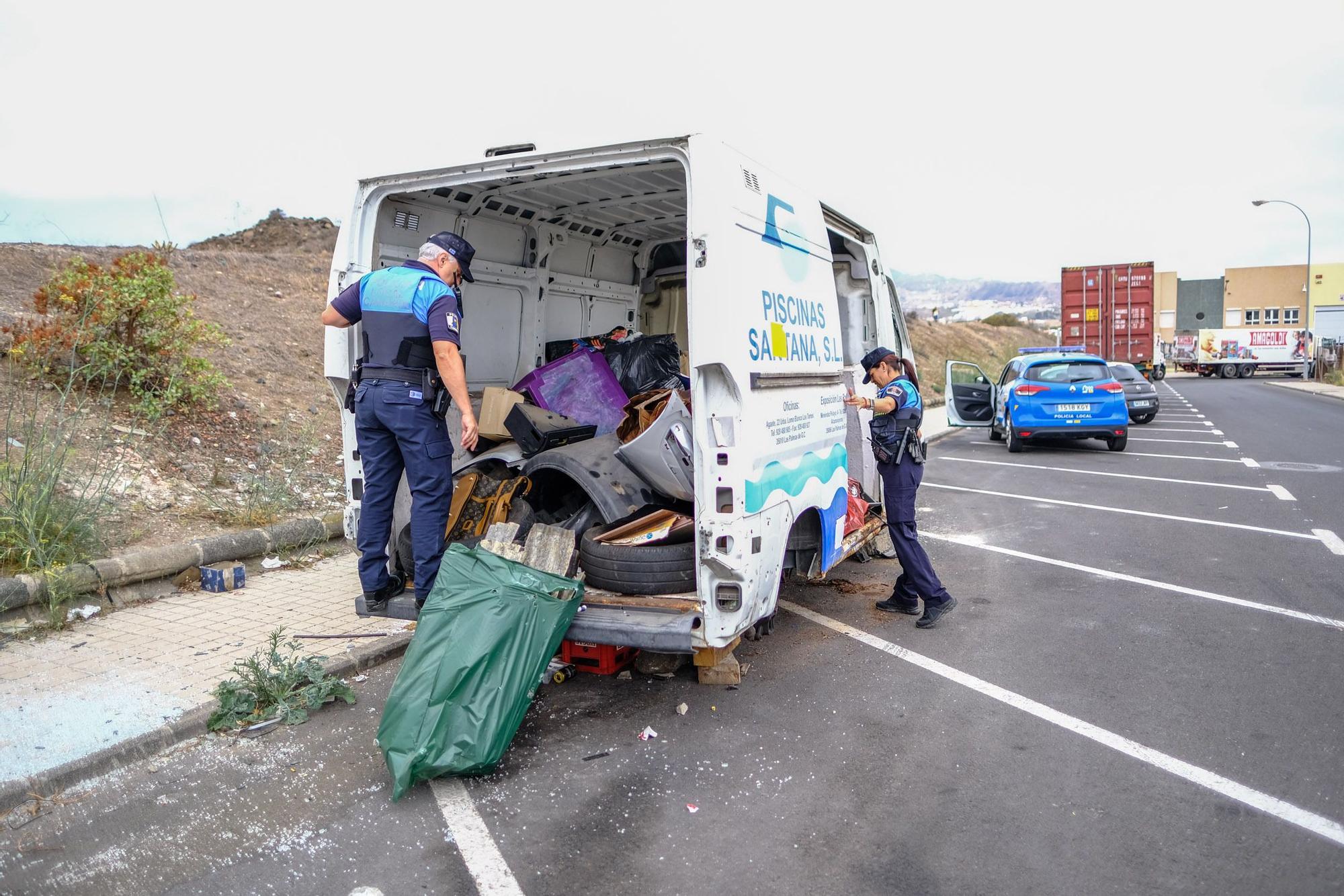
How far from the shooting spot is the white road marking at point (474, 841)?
9.59 ft

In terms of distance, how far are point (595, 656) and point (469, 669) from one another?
1.09 m

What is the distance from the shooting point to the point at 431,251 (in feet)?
15.7

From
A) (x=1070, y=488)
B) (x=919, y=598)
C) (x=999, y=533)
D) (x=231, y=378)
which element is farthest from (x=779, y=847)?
(x=1070, y=488)

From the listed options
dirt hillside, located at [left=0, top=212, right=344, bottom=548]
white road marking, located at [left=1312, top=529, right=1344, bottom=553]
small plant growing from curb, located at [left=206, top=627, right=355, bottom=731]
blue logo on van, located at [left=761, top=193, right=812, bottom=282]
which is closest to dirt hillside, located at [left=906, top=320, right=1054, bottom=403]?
white road marking, located at [left=1312, top=529, right=1344, bottom=553]

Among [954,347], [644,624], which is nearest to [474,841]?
[644,624]

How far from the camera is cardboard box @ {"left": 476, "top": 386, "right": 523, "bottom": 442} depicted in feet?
18.9

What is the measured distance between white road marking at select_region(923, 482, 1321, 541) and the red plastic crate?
6156mm

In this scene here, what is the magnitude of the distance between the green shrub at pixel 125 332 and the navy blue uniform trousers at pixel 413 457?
3.44 meters

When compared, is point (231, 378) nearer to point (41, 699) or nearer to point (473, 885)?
point (41, 699)

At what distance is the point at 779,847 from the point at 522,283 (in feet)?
14.5

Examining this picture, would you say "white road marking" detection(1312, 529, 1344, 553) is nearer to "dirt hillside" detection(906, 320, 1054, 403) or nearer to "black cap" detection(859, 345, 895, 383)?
"black cap" detection(859, 345, 895, 383)

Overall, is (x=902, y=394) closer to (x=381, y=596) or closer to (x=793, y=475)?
(x=793, y=475)

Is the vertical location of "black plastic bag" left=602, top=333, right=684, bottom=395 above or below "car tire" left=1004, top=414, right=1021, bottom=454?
above

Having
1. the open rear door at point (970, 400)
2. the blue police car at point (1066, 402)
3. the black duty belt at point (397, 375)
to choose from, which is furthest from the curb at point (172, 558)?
the blue police car at point (1066, 402)
